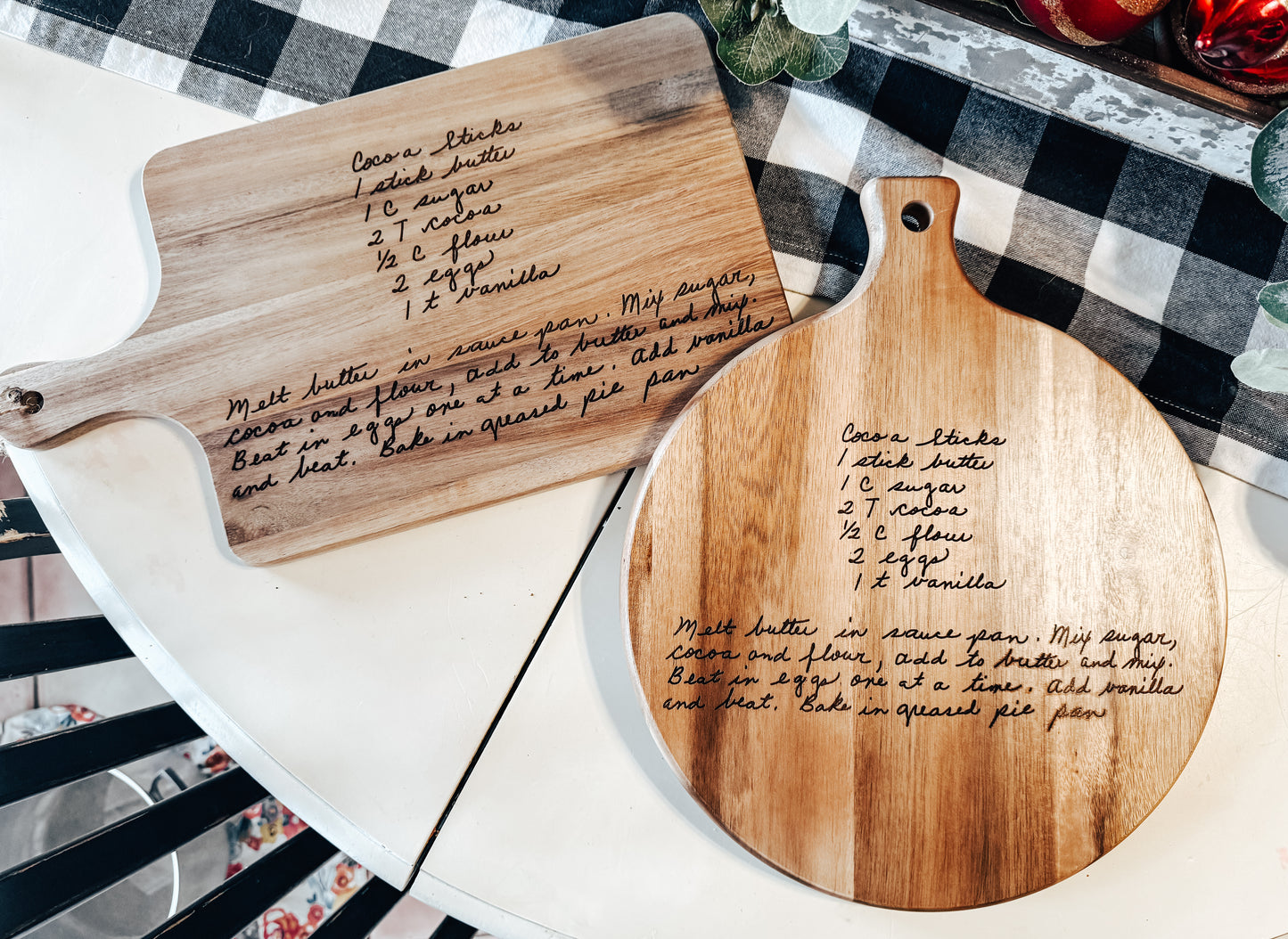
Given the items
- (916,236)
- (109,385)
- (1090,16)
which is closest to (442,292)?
(109,385)

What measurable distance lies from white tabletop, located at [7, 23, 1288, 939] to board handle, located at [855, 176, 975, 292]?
0.30 metres

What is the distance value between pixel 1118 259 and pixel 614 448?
0.50m

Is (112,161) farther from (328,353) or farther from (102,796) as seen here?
(102,796)

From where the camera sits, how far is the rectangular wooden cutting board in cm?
66

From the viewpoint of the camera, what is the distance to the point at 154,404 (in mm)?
656

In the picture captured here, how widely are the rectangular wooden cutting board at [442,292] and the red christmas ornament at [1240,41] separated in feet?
1.10

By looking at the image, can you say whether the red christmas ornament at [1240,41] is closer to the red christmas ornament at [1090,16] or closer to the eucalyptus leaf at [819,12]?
the red christmas ornament at [1090,16]

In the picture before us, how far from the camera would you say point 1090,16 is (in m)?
0.52

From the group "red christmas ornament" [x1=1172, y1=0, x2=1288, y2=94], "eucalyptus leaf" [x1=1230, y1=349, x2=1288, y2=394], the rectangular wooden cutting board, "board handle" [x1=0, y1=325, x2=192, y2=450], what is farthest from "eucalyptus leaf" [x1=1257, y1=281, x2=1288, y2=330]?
"board handle" [x1=0, y1=325, x2=192, y2=450]

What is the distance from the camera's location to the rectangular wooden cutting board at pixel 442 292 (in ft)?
2.15

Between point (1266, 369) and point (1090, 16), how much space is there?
283 mm

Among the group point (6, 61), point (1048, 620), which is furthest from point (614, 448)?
point (6, 61)

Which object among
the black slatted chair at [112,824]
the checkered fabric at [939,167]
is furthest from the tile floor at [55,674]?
the checkered fabric at [939,167]

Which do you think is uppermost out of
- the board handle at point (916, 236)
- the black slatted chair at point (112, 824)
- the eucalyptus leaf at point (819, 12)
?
the eucalyptus leaf at point (819, 12)
